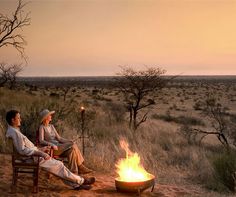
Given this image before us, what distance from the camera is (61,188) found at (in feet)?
27.7

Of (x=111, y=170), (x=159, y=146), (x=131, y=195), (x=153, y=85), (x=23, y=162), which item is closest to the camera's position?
(x=23, y=162)

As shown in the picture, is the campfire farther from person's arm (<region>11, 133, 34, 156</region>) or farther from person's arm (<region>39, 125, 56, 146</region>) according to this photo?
person's arm (<region>11, 133, 34, 156</region>)

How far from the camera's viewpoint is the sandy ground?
807 centimetres

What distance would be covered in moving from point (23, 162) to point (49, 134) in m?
1.33

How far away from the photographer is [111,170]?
10.9m

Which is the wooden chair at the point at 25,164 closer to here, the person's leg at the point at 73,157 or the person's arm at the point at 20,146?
the person's arm at the point at 20,146

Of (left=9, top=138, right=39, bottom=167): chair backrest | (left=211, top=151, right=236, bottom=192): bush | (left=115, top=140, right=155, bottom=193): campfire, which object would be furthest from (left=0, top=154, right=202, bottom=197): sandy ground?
(left=211, top=151, right=236, bottom=192): bush

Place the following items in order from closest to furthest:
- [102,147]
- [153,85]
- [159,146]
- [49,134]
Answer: [49,134]
[102,147]
[159,146]
[153,85]

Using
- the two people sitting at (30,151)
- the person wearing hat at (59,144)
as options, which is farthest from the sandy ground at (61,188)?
the person wearing hat at (59,144)

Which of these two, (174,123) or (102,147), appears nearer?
(102,147)

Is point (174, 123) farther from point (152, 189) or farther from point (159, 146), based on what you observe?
point (152, 189)

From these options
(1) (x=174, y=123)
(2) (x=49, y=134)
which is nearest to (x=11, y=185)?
(2) (x=49, y=134)

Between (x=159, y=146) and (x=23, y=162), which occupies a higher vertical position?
(x=23, y=162)

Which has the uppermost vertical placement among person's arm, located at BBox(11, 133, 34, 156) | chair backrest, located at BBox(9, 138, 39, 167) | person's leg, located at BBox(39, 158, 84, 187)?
person's arm, located at BBox(11, 133, 34, 156)
